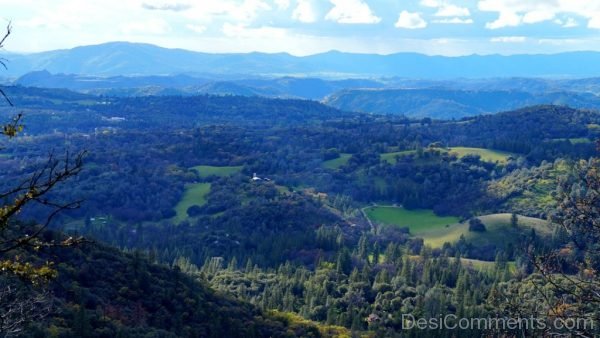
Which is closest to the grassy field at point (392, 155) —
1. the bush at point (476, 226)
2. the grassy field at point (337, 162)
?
the grassy field at point (337, 162)

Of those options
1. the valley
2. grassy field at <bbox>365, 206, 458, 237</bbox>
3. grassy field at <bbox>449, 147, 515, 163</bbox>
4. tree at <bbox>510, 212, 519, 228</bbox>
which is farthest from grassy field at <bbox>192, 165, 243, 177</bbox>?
tree at <bbox>510, 212, 519, 228</bbox>

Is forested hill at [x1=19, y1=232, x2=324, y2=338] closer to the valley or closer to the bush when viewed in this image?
the valley

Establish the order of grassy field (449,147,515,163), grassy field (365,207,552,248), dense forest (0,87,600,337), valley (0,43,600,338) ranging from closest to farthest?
1. valley (0,43,600,338)
2. dense forest (0,87,600,337)
3. grassy field (365,207,552,248)
4. grassy field (449,147,515,163)

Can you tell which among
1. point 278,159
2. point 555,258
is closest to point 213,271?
point 555,258

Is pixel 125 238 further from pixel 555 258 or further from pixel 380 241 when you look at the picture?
pixel 555 258

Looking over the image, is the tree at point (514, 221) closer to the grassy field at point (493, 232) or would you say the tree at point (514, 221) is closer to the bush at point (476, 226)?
the grassy field at point (493, 232)

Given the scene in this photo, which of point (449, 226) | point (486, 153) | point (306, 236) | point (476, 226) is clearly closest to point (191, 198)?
point (306, 236)
